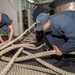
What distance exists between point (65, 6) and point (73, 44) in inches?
61.5

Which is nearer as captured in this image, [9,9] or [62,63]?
[62,63]

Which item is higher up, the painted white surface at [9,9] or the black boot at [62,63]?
the painted white surface at [9,9]

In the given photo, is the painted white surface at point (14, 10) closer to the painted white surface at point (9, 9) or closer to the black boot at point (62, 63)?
the painted white surface at point (9, 9)

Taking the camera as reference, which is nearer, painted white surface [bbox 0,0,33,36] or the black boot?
the black boot

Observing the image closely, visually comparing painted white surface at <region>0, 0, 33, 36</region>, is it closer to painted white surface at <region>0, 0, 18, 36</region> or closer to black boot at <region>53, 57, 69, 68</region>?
painted white surface at <region>0, 0, 18, 36</region>

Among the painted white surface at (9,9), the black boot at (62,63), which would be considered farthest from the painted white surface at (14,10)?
the black boot at (62,63)

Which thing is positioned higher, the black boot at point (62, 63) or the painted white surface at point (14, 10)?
the painted white surface at point (14, 10)

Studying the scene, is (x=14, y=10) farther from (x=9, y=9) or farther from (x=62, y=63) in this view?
(x=62, y=63)

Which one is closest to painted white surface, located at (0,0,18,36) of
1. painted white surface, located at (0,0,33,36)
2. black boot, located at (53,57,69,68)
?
painted white surface, located at (0,0,33,36)

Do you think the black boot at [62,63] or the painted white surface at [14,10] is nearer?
the black boot at [62,63]

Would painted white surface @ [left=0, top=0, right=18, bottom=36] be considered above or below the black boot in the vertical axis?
above

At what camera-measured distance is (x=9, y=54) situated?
2295mm

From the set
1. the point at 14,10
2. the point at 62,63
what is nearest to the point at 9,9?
the point at 14,10

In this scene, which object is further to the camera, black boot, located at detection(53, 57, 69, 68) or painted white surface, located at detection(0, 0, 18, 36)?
painted white surface, located at detection(0, 0, 18, 36)
